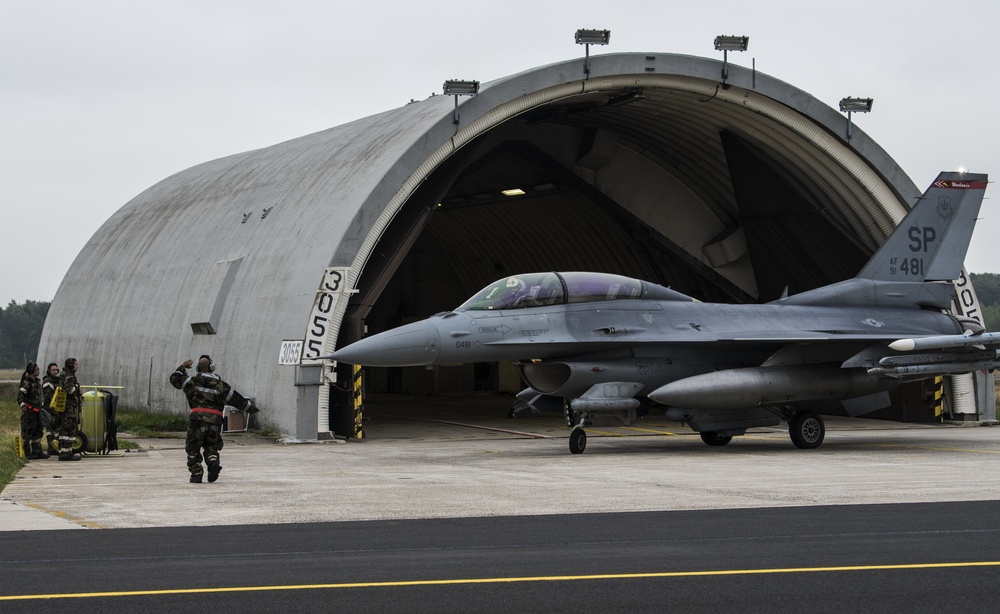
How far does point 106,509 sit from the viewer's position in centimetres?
1033

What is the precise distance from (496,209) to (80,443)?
20386mm

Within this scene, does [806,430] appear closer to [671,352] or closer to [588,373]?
[671,352]

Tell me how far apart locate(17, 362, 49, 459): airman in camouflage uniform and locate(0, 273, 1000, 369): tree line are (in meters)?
102

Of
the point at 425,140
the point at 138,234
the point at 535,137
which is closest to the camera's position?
the point at 425,140

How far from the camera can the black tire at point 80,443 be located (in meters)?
16.7

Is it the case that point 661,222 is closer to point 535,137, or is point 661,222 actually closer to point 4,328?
point 535,137

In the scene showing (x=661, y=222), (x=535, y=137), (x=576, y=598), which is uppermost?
(x=535, y=137)

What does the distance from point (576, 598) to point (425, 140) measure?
15.6 m

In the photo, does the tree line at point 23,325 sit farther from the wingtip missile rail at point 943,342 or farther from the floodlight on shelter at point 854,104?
the wingtip missile rail at point 943,342

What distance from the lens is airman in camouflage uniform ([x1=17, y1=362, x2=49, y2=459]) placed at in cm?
1619

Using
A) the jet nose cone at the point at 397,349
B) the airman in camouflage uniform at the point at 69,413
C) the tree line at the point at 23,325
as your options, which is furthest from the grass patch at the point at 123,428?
the tree line at the point at 23,325

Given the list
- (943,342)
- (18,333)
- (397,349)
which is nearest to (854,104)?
(943,342)

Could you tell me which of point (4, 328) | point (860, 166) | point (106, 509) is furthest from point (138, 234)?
point (4, 328)

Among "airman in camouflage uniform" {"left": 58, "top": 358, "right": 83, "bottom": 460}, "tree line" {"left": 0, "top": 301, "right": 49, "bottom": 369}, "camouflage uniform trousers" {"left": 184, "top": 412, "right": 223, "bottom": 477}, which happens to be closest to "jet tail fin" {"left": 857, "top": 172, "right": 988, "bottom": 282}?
"camouflage uniform trousers" {"left": 184, "top": 412, "right": 223, "bottom": 477}
